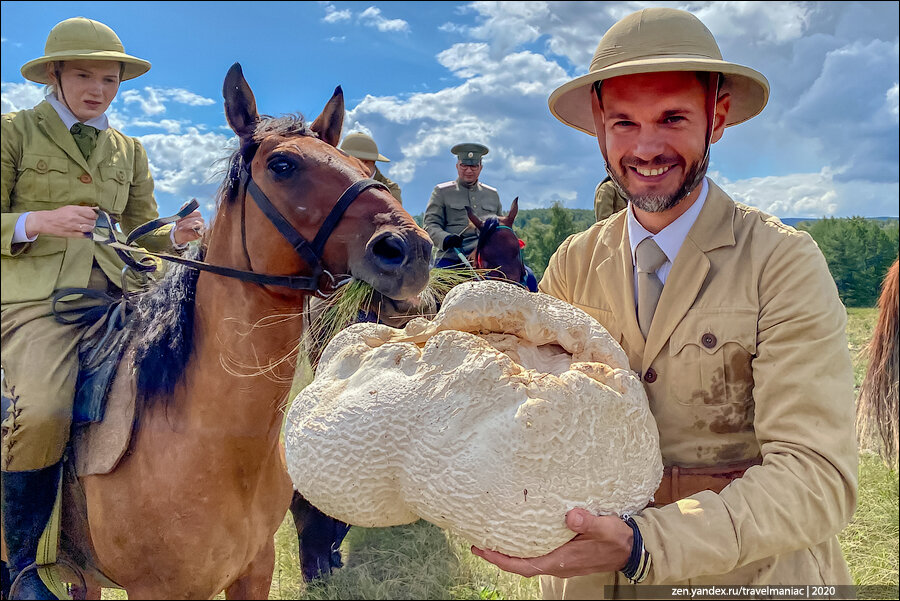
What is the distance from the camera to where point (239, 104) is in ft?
7.94

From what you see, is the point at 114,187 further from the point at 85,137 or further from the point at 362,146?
the point at 362,146

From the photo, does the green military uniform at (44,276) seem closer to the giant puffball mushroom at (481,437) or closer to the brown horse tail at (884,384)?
the giant puffball mushroom at (481,437)

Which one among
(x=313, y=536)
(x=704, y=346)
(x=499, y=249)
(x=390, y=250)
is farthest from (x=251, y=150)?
(x=499, y=249)

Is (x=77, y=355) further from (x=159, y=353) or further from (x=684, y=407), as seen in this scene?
(x=684, y=407)

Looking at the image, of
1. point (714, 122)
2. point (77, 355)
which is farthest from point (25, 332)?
point (714, 122)

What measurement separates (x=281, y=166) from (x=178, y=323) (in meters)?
0.82

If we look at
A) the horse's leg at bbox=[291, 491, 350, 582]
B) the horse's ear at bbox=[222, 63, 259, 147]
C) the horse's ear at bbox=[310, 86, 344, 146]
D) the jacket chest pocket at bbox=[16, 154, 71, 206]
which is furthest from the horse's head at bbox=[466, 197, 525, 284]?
the jacket chest pocket at bbox=[16, 154, 71, 206]

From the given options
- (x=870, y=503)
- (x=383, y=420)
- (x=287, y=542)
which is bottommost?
(x=287, y=542)

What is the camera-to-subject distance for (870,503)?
4.40 metres

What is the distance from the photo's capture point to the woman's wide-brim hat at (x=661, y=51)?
1.47m

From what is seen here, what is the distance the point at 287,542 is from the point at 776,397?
4294mm

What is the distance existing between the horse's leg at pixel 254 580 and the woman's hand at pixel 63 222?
67.2 inches

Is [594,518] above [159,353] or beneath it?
beneath

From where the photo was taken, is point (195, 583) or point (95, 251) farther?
point (95, 251)
